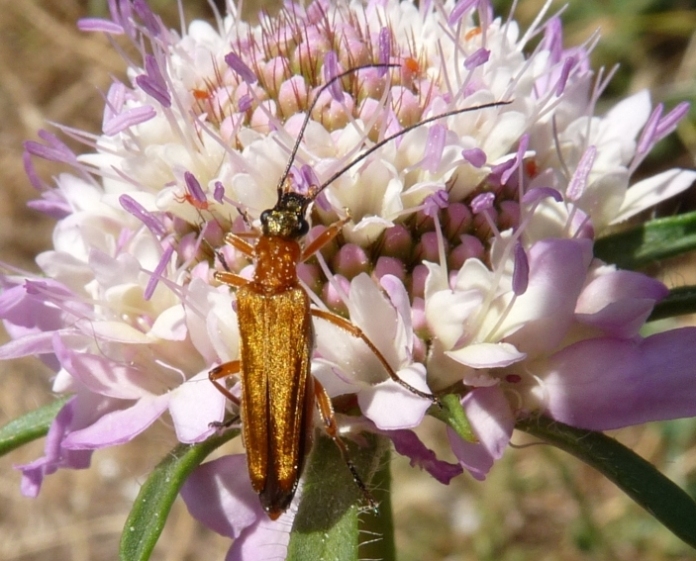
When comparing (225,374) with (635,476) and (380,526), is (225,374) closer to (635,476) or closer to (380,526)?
(380,526)

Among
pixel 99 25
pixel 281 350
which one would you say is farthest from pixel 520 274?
pixel 99 25

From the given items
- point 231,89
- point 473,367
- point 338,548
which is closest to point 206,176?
point 231,89

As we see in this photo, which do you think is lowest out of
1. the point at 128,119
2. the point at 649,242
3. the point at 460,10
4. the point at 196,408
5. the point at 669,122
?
the point at 196,408

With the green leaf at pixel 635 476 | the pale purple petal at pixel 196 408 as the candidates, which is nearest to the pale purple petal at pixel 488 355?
the green leaf at pixel 635 476

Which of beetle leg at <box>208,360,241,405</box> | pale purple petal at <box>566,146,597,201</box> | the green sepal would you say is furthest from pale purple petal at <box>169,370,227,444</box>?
pale purple petal at <box>566,146,597,201</box>

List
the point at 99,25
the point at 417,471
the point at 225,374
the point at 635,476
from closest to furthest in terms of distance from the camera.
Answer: the point at 635,476, the point at 225,374, the point at 99,25, the point at 417,471

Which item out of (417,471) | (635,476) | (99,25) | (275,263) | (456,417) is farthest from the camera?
(417,471)
